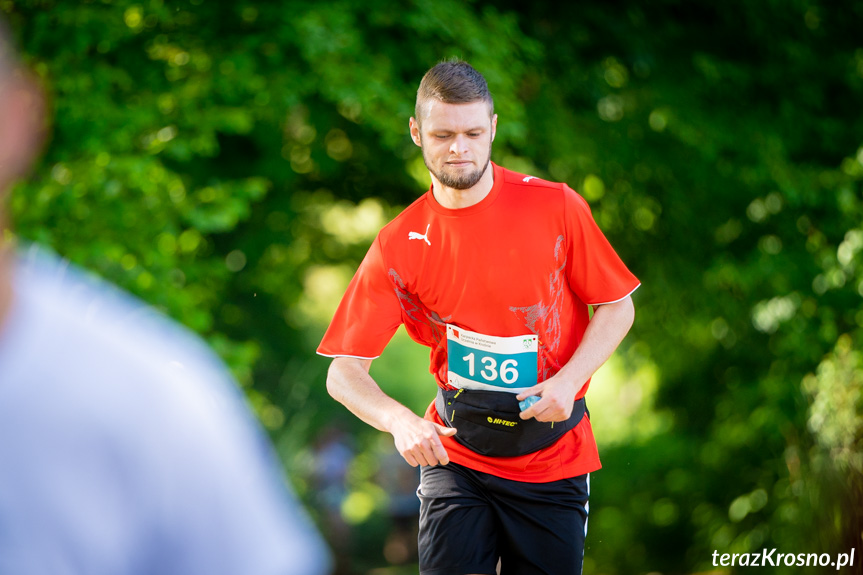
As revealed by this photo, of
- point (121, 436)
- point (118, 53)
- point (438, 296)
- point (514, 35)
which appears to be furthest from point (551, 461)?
point (118, 53)

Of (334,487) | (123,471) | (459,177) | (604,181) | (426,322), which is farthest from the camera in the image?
(334,487)

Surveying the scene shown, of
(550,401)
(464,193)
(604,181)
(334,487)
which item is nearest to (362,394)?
(550,401)

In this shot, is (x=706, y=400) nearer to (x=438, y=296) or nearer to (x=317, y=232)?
(x=317, y=232)

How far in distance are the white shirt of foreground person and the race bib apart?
1.85m

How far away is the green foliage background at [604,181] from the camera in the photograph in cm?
571

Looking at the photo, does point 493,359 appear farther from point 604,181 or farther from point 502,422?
point 604,181

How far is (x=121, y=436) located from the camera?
830 mm

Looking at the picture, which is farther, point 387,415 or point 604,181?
point 604,181

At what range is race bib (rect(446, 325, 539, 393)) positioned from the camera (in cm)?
271

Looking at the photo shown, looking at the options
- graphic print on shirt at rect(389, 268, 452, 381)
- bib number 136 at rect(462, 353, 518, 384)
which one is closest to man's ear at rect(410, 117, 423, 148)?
graphic print on shirt at rect(389, 268, 452, 381)

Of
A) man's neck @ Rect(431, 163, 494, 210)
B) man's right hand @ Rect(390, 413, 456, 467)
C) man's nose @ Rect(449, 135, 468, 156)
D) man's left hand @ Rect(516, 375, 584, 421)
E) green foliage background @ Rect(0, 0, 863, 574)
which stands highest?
man's nose @ Rect(449, 135, 468, 156)

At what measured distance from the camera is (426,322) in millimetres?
2844

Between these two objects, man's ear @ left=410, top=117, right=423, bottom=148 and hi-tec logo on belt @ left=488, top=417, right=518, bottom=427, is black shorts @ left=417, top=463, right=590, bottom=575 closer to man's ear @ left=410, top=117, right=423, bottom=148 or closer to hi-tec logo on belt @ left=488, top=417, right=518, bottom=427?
hi-tec logo on belt @ left=488, top=417, right=518, bottom=427

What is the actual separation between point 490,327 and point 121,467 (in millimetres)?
1950
